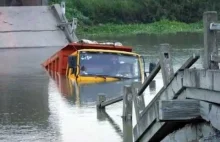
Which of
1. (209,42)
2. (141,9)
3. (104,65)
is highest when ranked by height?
(209,42)

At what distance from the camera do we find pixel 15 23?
30.1 metres

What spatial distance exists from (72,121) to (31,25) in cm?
1564

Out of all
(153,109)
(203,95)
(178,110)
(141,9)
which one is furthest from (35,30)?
(141,9)

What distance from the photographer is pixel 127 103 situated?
1370cm

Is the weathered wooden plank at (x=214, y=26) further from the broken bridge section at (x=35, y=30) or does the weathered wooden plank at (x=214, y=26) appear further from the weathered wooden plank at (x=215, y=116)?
the broken bridge section at (x=35, y=30)

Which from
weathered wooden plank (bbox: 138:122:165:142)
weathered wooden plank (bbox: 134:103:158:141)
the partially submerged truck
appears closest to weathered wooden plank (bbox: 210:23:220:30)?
weathered wooden plank (bbox: 134:103:158:141)

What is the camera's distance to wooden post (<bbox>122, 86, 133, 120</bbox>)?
43.7 feet

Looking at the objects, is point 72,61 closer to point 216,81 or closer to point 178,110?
point 178,110

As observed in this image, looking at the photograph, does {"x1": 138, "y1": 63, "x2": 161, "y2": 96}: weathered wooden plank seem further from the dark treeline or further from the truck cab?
the dark treeline

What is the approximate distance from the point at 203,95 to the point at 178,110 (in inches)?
15.9

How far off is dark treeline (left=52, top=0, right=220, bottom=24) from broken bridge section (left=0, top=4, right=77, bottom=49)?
81.6 feet

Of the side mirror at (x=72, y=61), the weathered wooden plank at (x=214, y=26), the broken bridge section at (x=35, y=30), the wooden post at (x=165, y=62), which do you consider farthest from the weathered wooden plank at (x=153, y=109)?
the broken bridge section at (x=35, y=30)

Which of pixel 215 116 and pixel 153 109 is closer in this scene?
pixel 215 116

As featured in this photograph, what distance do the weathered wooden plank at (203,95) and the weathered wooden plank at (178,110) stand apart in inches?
3.7
